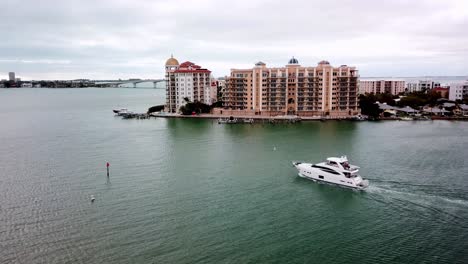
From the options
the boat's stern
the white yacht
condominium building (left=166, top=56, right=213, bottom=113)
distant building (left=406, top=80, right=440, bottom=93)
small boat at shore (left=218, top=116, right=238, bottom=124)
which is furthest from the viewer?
distant building (left=406, top=80, right=440, bottom=93)

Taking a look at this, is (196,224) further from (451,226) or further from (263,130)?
(263,130)

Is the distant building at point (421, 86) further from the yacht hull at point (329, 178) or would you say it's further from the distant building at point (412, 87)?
the yacht hull at point (329, 178)

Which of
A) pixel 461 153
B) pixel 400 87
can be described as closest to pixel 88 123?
pixel 461 153

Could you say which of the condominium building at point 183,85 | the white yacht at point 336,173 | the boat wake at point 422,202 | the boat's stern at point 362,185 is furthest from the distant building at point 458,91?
the boat's stern at point 362,185

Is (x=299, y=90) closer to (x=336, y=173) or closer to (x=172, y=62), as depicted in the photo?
(x=172, y=62)

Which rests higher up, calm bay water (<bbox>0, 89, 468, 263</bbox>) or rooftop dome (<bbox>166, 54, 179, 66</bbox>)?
rooftop dome (<bbox>166, 54, 179, 66</bbox>)

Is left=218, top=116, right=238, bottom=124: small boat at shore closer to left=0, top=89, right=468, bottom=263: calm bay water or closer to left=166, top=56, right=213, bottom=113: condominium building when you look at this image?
left=166, top=56, right=213, bottom=113: condominium building

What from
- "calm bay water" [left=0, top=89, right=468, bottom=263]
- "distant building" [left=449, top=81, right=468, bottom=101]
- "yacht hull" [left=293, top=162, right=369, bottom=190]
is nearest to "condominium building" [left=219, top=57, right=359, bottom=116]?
"calm bay water" [left=0, top=89, right=468, bottom=263]
